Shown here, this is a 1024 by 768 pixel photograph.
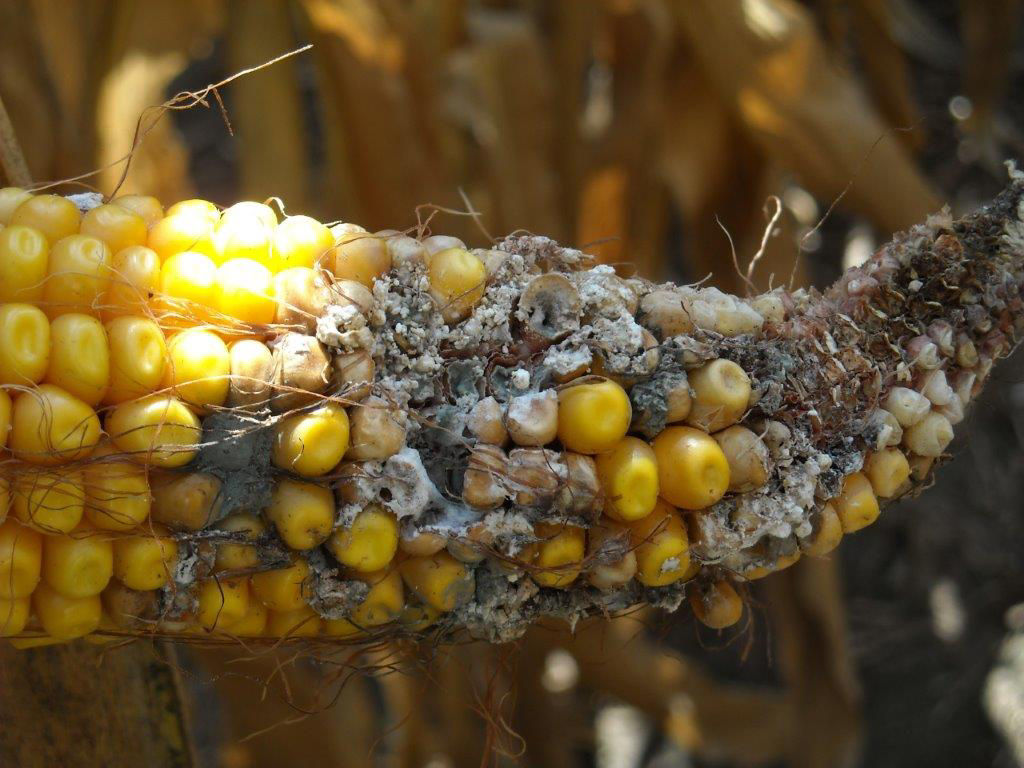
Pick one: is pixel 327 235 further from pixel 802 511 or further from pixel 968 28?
Answer: pixel 968 28

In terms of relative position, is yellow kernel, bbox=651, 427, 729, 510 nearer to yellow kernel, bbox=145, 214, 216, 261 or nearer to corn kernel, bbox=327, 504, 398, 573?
corn kernel, bbox=327, 504, 398, 573

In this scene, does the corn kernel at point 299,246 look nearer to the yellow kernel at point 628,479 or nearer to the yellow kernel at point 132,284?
the yellow kernel at point 132,284

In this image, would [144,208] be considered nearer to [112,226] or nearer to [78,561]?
[112,226]

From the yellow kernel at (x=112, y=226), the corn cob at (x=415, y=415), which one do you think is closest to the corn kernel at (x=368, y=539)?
the corn cob at (x=415, y=415)

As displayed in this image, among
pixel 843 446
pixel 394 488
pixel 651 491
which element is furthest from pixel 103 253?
pixel 843 446

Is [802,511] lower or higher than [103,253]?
lower

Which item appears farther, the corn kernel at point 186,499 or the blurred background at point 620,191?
the blurred background at point 620,191
